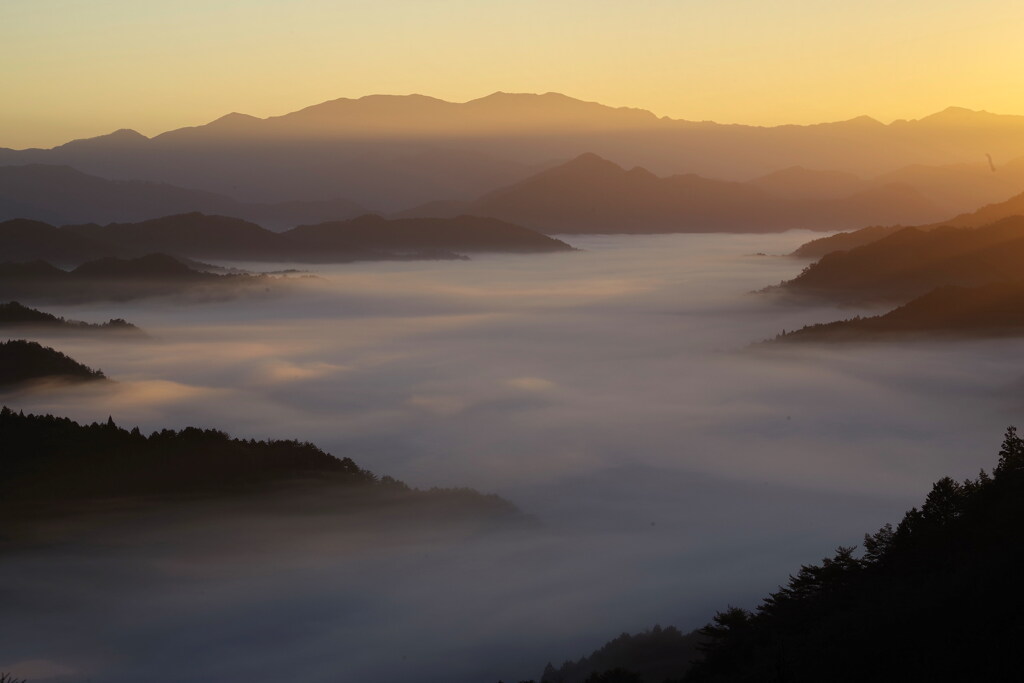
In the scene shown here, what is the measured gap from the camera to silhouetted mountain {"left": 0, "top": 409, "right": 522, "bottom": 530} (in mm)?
150125

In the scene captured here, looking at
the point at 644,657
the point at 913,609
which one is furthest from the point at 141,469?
the point at 913,609

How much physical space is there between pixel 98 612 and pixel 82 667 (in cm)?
1685

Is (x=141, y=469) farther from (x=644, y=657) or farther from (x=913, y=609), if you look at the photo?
(x=913, y=609)

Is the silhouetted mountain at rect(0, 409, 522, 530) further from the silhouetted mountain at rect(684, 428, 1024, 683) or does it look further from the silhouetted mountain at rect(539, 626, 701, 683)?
the silhouetted mountain at rect(684, 428, 1024, 683)

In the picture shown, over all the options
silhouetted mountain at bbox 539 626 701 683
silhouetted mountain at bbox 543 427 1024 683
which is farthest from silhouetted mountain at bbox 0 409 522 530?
silhouetted mountain at bbox 543 427 1024 683

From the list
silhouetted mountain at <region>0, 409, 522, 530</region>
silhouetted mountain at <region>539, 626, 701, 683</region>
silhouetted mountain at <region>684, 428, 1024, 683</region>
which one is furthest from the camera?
silhouetted mountain at <region>0, 409, 522, 530</region>

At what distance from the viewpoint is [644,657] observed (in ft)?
321

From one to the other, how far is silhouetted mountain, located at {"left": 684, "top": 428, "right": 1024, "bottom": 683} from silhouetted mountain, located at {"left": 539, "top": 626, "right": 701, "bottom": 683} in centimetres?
2739

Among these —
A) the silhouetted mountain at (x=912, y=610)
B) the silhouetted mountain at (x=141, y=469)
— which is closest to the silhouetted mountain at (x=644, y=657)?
the silhouetted mountain at (x=912, y=610)

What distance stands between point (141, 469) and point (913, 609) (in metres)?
134

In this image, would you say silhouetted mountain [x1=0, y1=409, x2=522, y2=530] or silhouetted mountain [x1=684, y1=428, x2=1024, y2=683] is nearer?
silhouetted mountain [x1=684, y1=428, x2=1024, y2=683]

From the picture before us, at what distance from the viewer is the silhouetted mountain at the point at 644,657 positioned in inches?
3573

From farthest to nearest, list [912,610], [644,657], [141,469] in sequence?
[141,469] < [644,657] < [912,610]

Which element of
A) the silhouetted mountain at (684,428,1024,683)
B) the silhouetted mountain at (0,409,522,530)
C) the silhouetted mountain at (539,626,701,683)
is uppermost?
the silhouetted mountain at (0,409,522,530)
